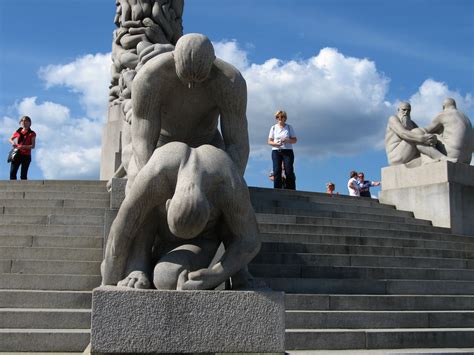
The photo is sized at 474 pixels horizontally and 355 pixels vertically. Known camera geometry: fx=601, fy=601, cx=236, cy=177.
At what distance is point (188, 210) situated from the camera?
3578 mm

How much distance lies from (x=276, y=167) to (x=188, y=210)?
8.79 m

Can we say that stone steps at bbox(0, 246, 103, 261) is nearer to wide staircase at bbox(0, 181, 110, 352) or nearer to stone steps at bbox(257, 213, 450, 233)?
wide staircase at bbox(0, 181, 110, 352)

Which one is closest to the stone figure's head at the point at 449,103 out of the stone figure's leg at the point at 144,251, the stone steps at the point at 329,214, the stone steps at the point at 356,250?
the stone steps at the point at 329,214

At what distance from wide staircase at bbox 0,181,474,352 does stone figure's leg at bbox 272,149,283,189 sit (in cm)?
206

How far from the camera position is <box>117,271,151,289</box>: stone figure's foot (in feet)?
12.2

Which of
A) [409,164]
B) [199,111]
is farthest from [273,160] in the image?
[199,111]

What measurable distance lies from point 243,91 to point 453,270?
517 cm

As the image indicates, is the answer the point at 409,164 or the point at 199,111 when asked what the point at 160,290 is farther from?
the point at 409,164

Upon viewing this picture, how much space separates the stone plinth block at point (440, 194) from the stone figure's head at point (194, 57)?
822 cm

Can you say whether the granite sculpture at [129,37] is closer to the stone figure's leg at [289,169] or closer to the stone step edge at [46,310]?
the stone figure's leg at [289,169]

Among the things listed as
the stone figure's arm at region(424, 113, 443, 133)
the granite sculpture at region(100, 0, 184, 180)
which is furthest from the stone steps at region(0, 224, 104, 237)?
the stone figure's arm at region(424, 113, 443, 133)

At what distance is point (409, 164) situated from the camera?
12.3 meters

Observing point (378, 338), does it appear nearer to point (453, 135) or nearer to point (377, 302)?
point (377, 302)

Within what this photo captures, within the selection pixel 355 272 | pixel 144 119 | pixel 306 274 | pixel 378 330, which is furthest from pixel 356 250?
pixel 144 119
